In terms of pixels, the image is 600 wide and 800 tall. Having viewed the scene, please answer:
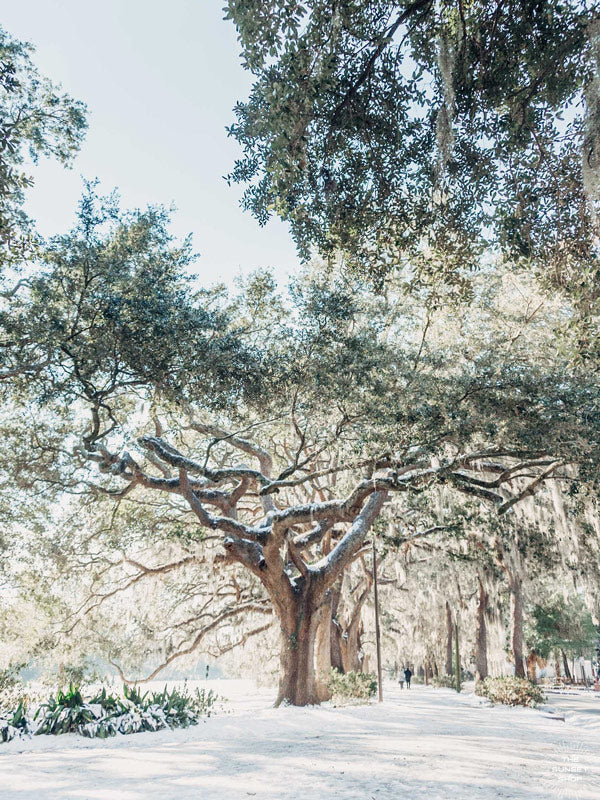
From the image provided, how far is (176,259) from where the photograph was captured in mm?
9453

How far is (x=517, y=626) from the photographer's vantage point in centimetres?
1634

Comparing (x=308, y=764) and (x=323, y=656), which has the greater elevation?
(x=323, y=656)

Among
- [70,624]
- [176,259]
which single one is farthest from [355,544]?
[70,624]

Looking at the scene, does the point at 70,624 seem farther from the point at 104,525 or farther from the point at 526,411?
the point at 526,411

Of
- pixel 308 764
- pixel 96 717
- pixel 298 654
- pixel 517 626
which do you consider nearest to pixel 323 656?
pixel 298 654

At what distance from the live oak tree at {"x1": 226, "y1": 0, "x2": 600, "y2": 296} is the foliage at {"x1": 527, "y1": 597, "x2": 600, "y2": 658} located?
26849mm

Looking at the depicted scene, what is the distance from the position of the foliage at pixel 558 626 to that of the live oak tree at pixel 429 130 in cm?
2685

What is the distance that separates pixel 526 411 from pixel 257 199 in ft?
19.3

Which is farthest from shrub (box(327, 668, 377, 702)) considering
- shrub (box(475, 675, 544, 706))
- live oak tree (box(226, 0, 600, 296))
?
live oak tree (box(226, 0, 600, 296))

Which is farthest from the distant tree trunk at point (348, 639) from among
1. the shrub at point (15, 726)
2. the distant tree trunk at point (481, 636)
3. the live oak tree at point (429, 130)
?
the live oak tree at point (429, 130)

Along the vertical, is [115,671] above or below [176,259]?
below

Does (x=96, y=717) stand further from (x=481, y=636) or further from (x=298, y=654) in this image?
(x=481, y=636)

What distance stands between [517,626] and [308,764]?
1361 cm

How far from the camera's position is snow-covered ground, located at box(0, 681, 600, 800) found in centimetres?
389
